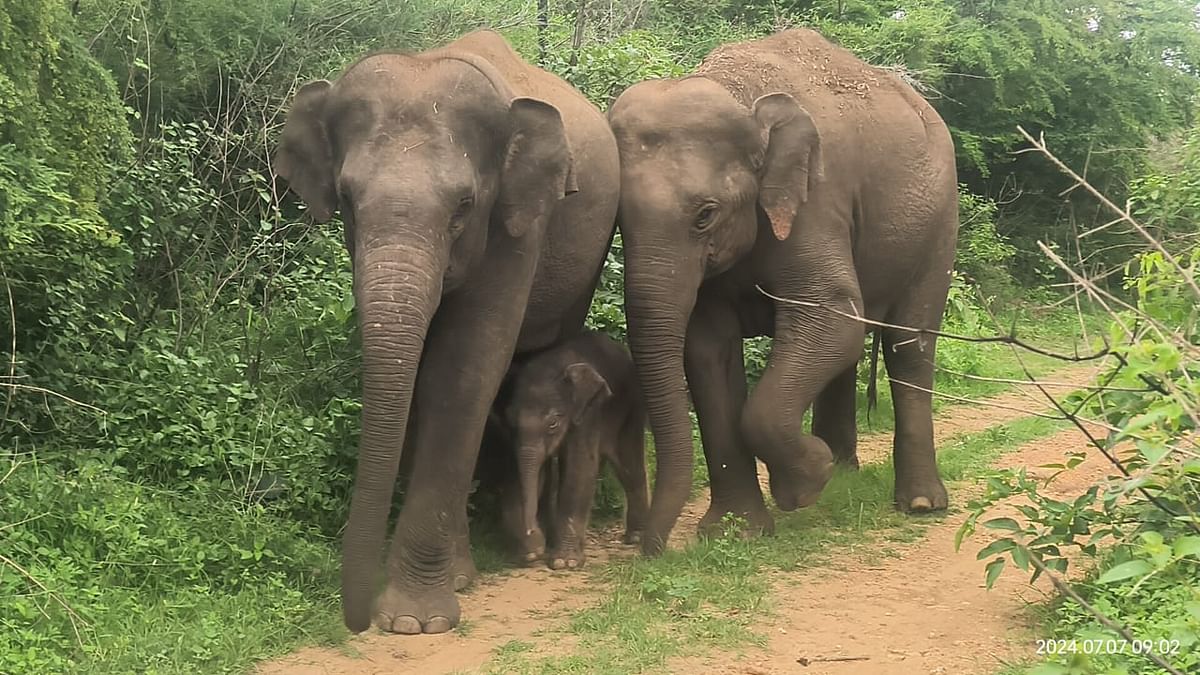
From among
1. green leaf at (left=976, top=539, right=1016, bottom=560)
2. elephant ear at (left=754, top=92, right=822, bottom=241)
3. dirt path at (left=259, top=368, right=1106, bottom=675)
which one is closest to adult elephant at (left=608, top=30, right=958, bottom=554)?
elephant ear at (left=754, top=92, right=822, bottom=241)

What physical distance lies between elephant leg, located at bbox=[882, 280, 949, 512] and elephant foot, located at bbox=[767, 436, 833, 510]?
0.93 meters

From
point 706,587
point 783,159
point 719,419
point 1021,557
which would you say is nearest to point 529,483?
point 706,587

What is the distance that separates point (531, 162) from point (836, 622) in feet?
7.01

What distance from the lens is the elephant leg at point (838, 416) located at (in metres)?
7.78

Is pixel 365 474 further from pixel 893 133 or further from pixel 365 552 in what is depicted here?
pixel 893 133

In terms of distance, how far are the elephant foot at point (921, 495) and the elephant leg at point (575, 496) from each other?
5.92 ft

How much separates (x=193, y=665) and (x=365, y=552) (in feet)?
2.17

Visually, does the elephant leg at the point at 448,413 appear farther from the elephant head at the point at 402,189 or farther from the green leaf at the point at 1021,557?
the green leaf at the point at 1021,557

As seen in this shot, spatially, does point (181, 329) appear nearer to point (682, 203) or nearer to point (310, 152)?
point (310, 152)

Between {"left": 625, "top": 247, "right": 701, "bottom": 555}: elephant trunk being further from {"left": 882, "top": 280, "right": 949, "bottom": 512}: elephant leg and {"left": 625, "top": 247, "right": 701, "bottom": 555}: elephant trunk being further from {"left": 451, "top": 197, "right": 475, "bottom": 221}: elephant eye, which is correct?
{"left": 882, "top": 280, "right": 949, "bottom": 512}: elephant leg

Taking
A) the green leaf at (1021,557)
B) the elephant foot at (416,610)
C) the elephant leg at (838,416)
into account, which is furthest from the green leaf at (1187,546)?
the elephant leg at (838,416)

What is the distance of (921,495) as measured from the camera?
22.2 ft

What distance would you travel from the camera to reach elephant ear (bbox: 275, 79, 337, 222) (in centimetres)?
498

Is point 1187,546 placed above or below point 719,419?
below
